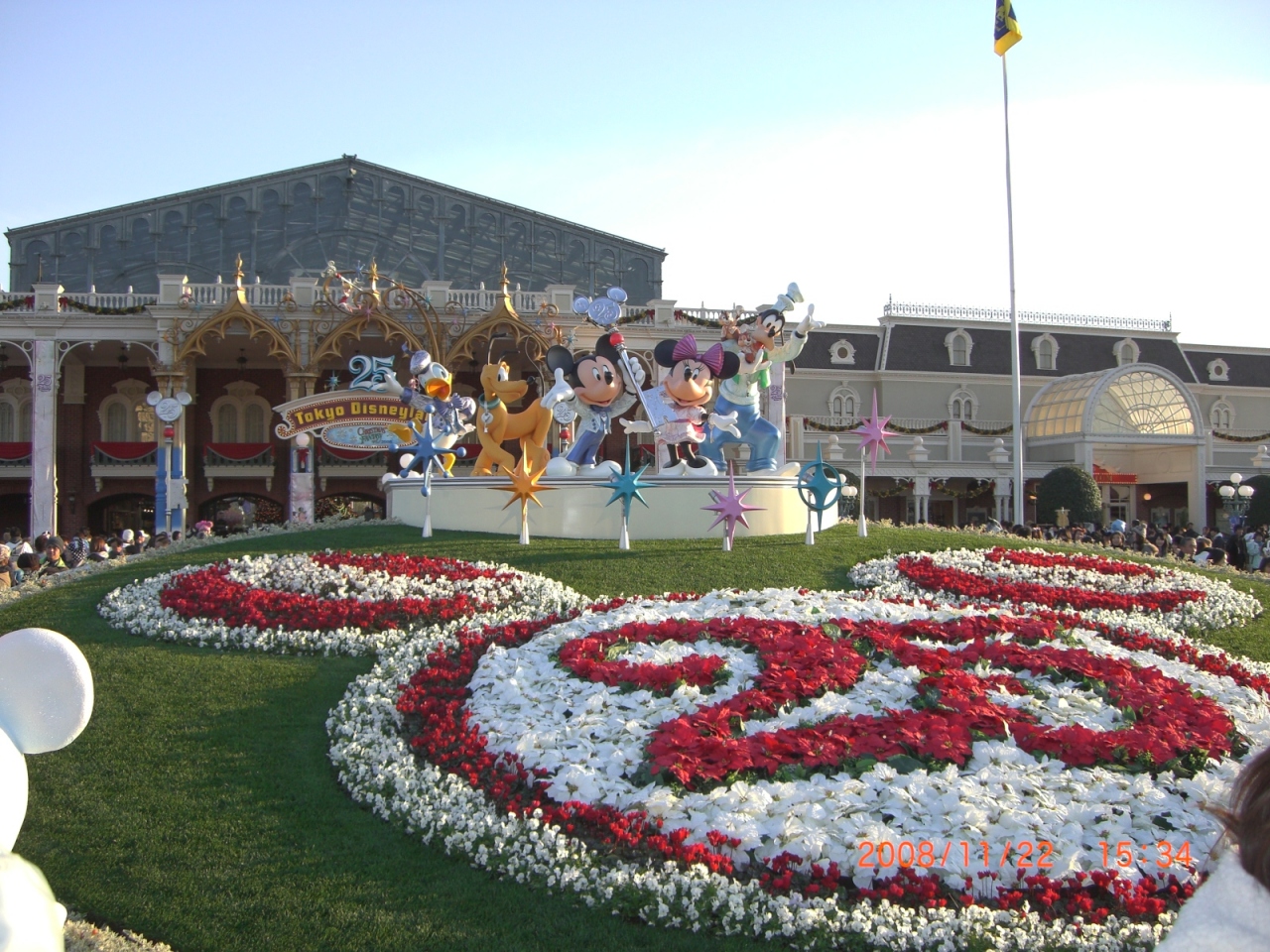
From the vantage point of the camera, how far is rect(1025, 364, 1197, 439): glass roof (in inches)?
1382

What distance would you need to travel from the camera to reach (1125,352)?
4119 centimetres

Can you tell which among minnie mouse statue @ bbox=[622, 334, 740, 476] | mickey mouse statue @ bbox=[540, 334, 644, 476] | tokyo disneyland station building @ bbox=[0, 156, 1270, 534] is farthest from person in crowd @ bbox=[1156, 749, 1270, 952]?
tokyo disneyland station building @ bbox=[0, 156, 1270, 534]

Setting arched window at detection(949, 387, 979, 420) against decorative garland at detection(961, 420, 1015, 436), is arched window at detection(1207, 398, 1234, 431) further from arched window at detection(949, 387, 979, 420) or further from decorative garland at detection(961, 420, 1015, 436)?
arched window at detection(949, 387, 979, 420)

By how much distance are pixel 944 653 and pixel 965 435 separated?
30469 millimetres

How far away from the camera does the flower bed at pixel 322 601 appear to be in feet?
32.7

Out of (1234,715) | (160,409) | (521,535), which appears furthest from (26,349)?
(1234,715)

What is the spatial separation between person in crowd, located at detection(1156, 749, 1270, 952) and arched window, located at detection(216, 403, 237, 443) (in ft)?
111

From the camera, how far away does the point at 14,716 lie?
296cm

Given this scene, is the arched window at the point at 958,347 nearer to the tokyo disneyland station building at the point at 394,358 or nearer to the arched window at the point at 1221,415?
the tokyo disneyland station building at the point at 394,358

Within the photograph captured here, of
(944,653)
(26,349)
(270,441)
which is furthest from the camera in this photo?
(270,441)

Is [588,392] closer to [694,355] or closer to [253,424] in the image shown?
[694,355]

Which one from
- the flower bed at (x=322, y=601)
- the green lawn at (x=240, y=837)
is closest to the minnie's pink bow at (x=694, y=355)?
the flower bed at (x=322, y=601)

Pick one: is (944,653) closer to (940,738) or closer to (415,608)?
(940,738)
